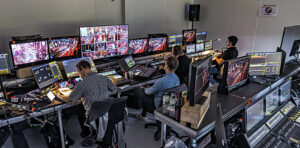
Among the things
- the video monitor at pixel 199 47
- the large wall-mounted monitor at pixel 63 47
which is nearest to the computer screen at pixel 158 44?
the video monitor at pixel 199 47

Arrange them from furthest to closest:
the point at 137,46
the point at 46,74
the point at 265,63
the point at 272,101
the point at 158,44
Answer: the point at 158,44, the point at 137,46, the point at 46,74, the point at 265,63, the point at 272,101

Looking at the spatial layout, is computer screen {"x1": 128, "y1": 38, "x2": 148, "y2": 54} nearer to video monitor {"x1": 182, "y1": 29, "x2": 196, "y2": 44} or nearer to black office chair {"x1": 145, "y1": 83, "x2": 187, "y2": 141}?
video monitor {"x1": 182, "y1": 29, "x2": 196, "y2": 44}

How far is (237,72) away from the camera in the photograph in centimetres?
250

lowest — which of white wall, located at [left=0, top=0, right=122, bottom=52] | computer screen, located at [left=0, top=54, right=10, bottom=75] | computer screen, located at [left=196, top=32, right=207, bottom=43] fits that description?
computer screen, located at [left=0, top=54, right=10, bottom=75]

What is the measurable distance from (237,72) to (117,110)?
1.47 m

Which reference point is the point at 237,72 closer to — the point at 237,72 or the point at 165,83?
the point at 237,72

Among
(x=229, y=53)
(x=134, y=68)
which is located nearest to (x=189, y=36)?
(x=229, y=53)

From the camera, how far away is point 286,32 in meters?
3.39

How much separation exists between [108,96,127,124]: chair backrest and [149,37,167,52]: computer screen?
230cm

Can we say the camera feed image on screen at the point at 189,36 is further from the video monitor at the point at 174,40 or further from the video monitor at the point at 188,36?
the video monitor at the point at 174,40

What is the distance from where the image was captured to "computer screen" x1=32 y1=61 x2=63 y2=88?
304cm

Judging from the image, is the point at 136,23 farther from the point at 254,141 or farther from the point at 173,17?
the point at 254,141

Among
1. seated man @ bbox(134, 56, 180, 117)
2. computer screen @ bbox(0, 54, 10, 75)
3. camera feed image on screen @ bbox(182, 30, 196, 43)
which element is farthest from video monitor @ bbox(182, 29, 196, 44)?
computer screen @ bbox(0, 54, 10, 75)

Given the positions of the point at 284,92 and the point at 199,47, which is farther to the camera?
the point at 199,47
